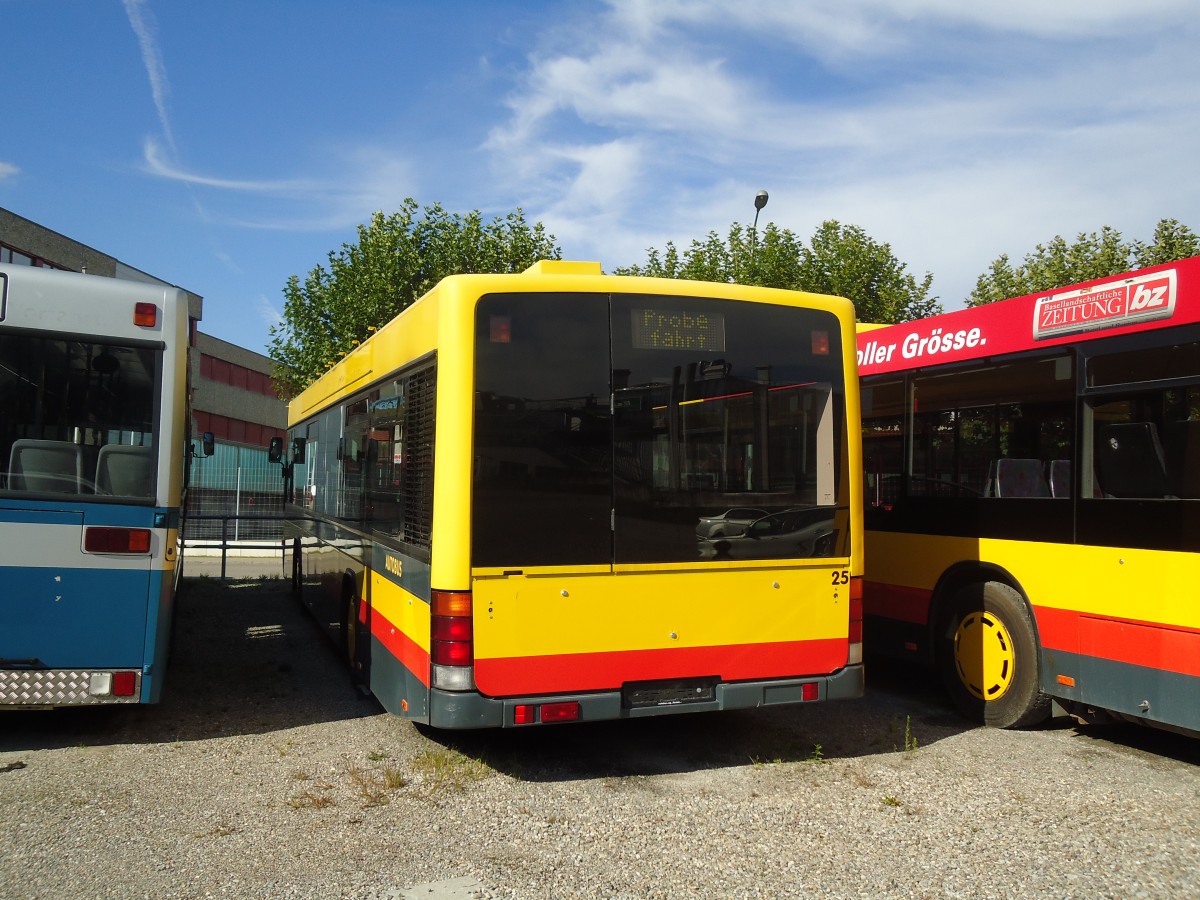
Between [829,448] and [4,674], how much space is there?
16.3 ft

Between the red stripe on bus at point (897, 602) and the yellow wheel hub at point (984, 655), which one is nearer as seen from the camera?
the yellow wheel hub at point (984, 655)

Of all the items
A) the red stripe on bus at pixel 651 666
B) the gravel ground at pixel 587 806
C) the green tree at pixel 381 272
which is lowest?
the gravel ground at pixel 587 806

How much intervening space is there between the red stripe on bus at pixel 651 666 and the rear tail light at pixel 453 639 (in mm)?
76

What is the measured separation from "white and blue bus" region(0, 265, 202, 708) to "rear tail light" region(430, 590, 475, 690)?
1938 mm

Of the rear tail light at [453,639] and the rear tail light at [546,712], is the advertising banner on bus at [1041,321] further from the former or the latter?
the rear tail light at [453,639]

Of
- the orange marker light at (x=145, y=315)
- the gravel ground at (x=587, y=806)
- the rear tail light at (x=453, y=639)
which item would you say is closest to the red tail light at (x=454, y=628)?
the rear tail light at (x=453, y=639)

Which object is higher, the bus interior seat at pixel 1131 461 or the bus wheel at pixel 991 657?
the bus interior seat at pixel 1131 461

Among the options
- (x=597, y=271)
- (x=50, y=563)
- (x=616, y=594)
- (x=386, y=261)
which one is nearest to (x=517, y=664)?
(x=616, y=594)

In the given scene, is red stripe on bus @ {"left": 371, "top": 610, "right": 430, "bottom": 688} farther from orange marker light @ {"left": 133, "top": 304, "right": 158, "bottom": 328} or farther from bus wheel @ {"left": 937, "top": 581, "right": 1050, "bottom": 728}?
bus wheel @ {"left": 937, "top": 581, "right": 1050, "bottom": 728}

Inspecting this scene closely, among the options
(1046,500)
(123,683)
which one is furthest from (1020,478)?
(123,683)

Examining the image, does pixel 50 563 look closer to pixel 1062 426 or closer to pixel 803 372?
pixel 803 372

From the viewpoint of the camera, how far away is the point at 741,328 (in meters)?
6.00

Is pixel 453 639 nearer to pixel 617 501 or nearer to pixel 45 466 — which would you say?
pixel 617 501

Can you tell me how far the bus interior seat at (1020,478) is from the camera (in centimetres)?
668
